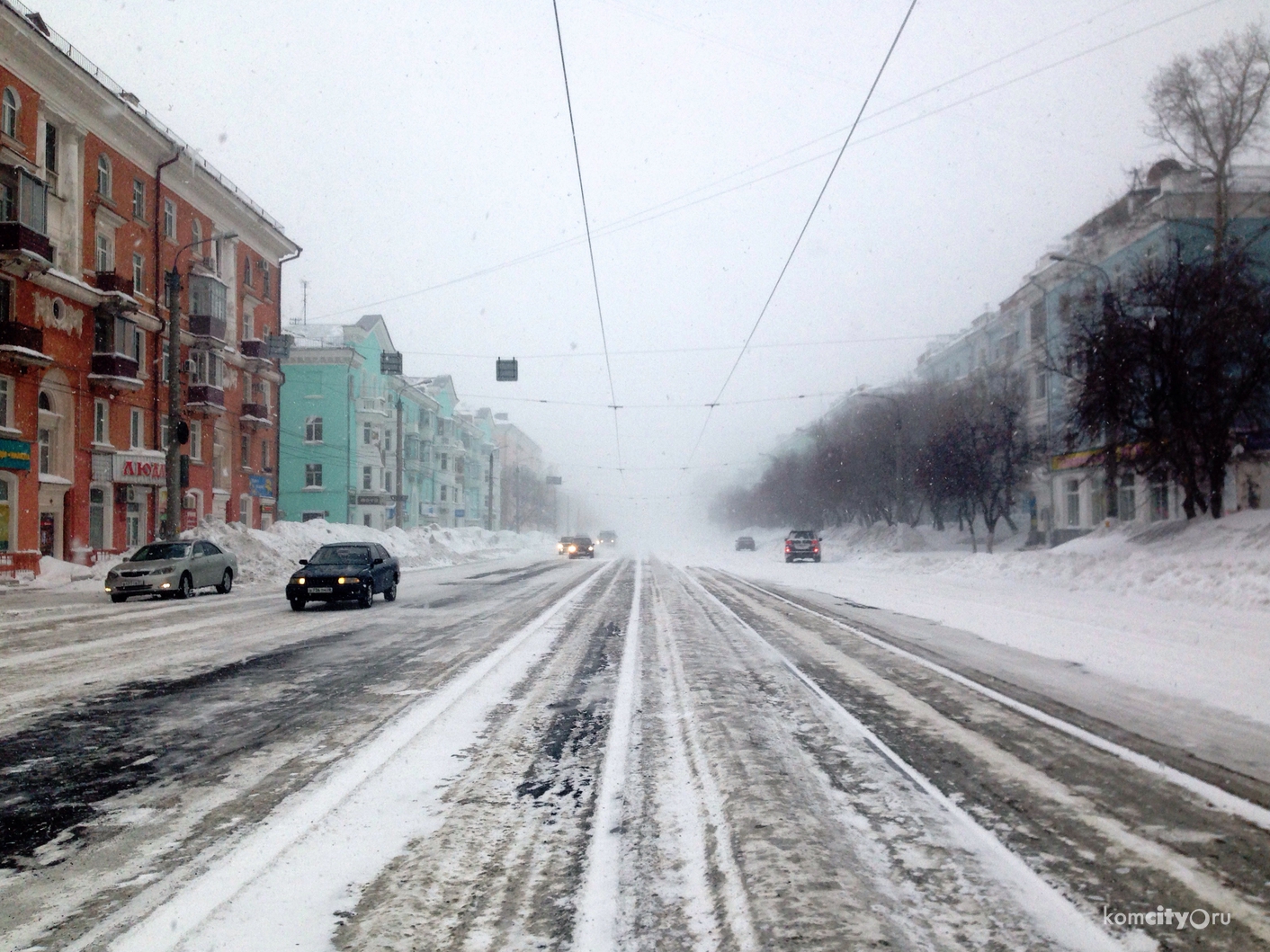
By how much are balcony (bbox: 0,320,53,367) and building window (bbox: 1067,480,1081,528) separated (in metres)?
45.0

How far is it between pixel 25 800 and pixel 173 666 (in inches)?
198

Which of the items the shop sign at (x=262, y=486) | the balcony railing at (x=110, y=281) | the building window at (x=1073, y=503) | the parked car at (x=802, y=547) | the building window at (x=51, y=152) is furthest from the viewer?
the parked car at (x=802, y=547)

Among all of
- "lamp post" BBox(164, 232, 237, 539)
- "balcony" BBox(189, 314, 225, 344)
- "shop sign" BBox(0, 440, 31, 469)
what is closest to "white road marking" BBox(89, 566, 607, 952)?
"lamp post" BBox(164, 232, 237, 539)

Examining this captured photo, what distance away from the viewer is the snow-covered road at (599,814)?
3492 mm

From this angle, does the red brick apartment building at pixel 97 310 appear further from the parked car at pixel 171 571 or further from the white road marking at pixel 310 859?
the white road marking at pixel 310 859

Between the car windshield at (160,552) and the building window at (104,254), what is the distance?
1588 cm

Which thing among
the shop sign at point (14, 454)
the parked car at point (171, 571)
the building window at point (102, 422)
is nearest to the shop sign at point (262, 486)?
the building window at point (102, 422)

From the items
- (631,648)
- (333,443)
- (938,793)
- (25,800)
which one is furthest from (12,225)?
(333,443)

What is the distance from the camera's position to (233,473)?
43.5 metres

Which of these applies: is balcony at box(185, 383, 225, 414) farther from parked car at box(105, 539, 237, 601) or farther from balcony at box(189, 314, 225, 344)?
parked car at box(105, 539, 237, 601)

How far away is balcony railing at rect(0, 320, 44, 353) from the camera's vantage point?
26812 mm

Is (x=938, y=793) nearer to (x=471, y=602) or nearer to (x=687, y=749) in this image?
(x=687, y=749)

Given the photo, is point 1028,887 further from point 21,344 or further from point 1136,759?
point 21,344

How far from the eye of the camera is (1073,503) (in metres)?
46.5
